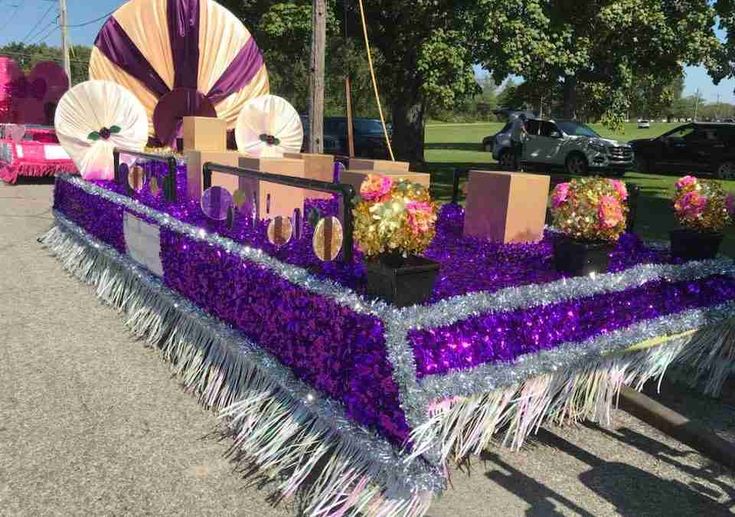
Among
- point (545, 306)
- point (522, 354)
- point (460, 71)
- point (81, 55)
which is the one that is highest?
point (81, 55)

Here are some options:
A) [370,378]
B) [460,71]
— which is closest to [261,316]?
[370,378]

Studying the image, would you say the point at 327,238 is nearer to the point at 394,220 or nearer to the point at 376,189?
the point at 376,189

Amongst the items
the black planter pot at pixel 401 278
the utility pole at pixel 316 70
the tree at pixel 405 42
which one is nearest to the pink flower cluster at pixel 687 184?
the black planter pot at pixel 401 278

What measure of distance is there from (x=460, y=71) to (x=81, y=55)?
94114 millimetres

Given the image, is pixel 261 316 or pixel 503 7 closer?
pixel 261 316

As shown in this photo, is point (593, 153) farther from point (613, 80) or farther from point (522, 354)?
point (522, 354)

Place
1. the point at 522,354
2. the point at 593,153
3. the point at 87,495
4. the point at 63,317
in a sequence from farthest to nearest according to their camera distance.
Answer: the point at 593,153 → the point at 63,317 → the point at 522,354 → the point at 87,495

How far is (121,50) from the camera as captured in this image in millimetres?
6980

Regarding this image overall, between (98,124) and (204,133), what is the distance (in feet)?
3.87

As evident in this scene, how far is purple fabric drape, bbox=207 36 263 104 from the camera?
7605 mm

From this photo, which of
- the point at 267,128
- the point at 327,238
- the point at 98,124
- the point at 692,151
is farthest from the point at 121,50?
the point at 692,151

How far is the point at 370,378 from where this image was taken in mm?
2508

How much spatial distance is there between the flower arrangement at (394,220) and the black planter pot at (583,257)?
111 cm

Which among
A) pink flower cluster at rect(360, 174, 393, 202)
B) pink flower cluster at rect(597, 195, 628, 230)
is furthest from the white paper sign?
pink flower cluster at rect(597, 195, 628, 230)
